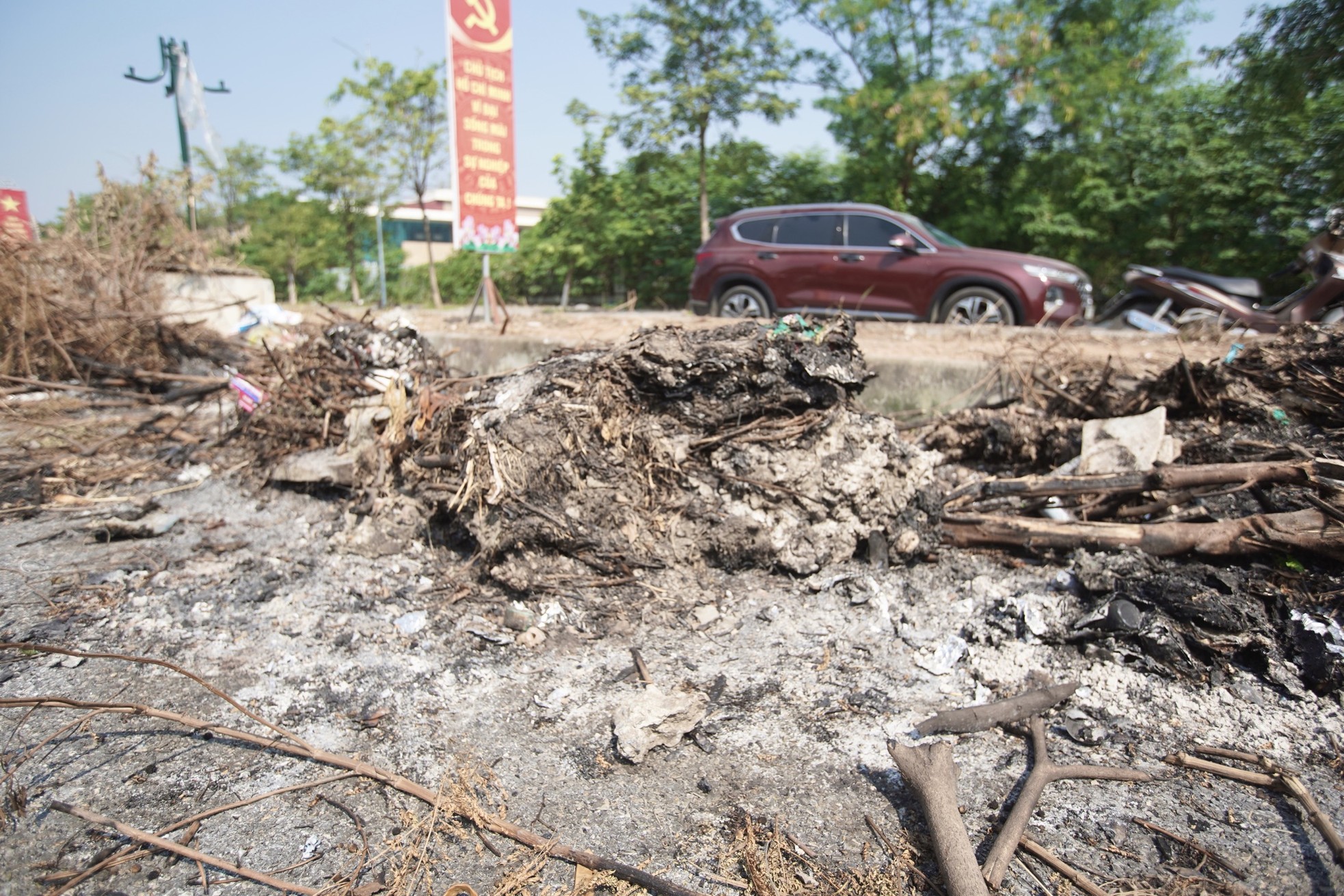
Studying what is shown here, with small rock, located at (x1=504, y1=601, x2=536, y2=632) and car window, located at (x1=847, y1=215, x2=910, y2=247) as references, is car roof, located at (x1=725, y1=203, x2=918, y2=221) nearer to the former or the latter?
car window, located at (x1=847, y1=215, x2=910, y2=247)

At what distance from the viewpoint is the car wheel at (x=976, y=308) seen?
23.2ft

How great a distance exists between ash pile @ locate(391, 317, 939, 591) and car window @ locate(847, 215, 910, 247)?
4.81 metres

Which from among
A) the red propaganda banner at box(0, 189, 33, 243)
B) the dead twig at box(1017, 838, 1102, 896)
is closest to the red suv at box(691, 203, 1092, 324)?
the dead twig at box(1017, 838, 1102, 896)

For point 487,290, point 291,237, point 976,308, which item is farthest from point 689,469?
point 291,237

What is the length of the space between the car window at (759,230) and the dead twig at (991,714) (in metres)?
6.71

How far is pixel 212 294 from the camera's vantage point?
28.0 ft

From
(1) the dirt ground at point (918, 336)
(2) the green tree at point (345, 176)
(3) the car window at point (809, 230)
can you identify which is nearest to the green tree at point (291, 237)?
(2) the green tree at point (345, 176)

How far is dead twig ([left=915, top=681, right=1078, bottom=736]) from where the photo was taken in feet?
7.36

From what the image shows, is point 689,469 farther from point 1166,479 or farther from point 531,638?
point 1166,479

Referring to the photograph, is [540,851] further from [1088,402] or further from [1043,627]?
[1088,402]

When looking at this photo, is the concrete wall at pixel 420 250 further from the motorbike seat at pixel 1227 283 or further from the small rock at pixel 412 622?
the small rock at pixel 412 622

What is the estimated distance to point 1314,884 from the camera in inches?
66.7

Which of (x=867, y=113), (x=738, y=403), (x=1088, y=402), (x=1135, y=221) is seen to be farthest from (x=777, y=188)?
(x=738, y=403)

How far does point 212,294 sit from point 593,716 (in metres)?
8.47
